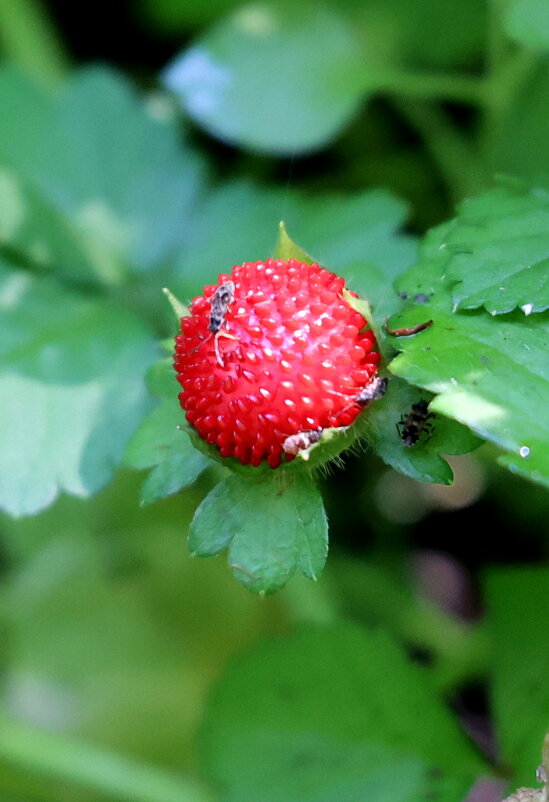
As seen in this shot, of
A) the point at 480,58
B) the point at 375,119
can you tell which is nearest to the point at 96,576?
the point at 375,119

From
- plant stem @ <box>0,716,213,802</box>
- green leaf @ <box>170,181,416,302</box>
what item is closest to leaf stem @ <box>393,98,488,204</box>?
green leaf @ <box>170,181,416,302</box>

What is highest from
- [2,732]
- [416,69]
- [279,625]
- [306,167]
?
[416,69]

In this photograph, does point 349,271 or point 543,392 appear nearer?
point 543,392

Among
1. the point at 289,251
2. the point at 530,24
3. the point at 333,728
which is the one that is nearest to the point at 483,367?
the point at 289,251

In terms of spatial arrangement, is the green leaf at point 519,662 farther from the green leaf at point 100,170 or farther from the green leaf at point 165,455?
the green leaf at point 100,170

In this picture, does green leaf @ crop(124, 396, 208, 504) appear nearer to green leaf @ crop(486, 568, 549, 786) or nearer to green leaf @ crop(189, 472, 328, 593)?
green leaf @ crop(189, 472, 328, 593)

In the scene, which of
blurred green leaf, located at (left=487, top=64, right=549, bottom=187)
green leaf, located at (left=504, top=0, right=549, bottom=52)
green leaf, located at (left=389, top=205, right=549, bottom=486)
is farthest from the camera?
blurred green leaf, located at (left=487, top=64, right=549, bottom=187)

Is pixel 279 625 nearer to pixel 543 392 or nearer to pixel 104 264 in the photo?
pixel 104 264
